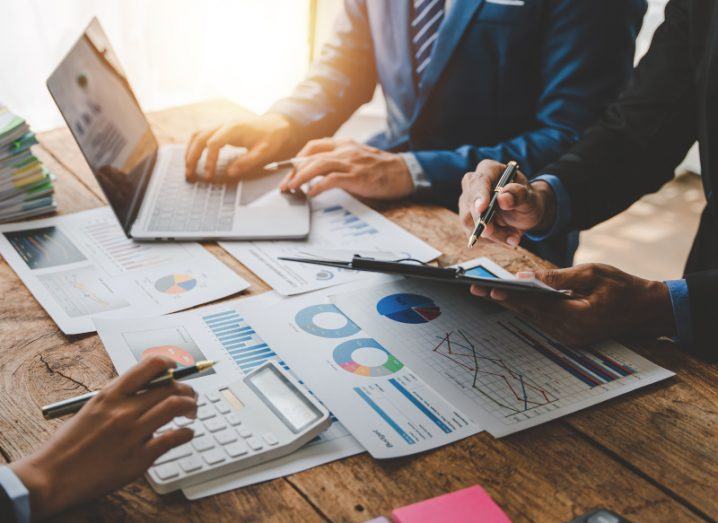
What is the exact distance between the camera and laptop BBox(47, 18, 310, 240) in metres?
1.02

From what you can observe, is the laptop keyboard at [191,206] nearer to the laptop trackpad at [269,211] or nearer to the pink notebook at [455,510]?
the laptop trackpad at [269,211]

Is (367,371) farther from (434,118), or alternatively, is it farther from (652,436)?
(434,118)

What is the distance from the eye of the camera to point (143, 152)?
1260 mm

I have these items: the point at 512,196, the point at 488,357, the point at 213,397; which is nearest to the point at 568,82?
the point at 512,196

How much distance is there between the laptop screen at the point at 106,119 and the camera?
0.99 m

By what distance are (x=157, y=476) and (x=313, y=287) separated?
15.5 inches

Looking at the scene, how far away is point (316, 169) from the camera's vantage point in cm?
122

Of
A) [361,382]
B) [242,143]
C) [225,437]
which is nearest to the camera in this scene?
[225,437]

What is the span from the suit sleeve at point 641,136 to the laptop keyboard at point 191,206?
0.59 metres

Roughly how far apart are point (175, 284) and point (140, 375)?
1.13 feet

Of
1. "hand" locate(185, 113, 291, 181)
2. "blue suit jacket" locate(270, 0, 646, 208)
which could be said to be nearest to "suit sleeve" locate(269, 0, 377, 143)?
"blue suit jacket" locate(270, 0, 646, 208)

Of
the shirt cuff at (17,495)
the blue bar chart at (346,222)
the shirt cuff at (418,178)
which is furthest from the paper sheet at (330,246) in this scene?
the shirt cuff at (17,495)

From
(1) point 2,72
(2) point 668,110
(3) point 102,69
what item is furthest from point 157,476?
(1) point 2,72

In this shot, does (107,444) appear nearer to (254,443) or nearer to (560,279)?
(254,443)
